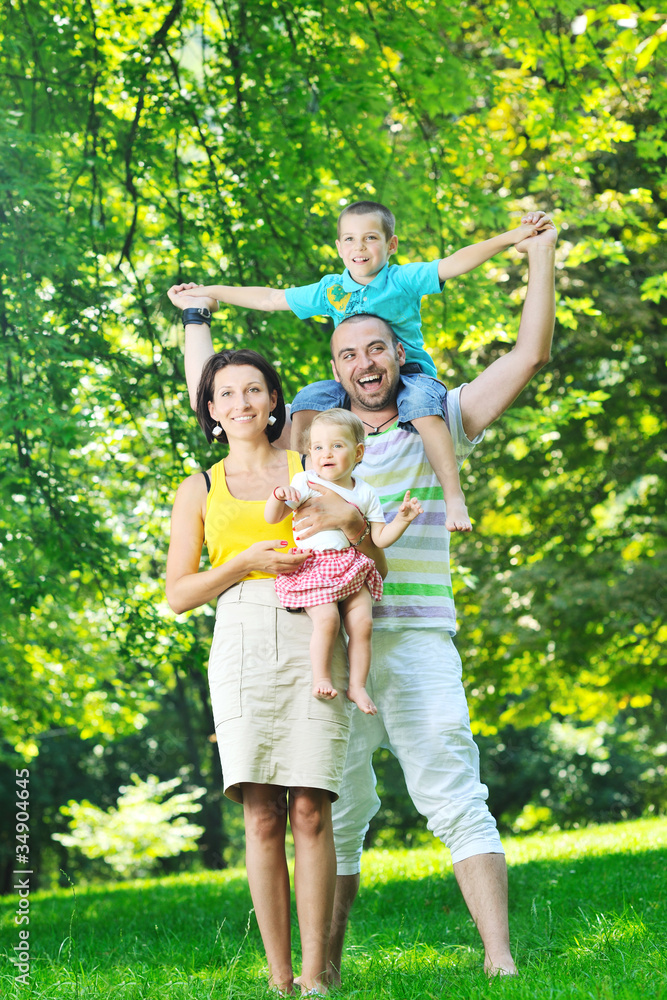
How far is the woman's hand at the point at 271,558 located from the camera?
2857mm

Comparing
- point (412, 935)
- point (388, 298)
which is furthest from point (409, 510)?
point (412, 935)

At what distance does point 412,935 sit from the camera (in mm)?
4211

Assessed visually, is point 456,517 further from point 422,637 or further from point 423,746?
point 423,746

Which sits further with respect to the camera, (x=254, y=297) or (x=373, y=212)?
(x=254, y=297)

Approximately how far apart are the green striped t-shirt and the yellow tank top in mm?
451

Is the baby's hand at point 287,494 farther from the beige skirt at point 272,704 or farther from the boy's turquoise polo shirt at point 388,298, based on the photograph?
the boy's turquoise polo shirt at point 388,298

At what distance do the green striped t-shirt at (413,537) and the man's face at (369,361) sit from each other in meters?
0.13

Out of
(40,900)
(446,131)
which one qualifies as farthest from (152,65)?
(40,900)

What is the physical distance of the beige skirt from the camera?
280cm

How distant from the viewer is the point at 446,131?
659cm

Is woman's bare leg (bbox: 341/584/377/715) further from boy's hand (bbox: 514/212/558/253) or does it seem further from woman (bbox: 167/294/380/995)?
boy's hand (bbox: 514/212/558/253)

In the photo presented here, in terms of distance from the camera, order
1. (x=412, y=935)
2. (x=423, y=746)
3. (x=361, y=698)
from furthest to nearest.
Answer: (x=412, y=935)
(x=423, y=746)
(x=361, y=698)

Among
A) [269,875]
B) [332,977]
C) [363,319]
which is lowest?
[332,977]

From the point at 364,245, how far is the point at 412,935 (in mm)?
3027
